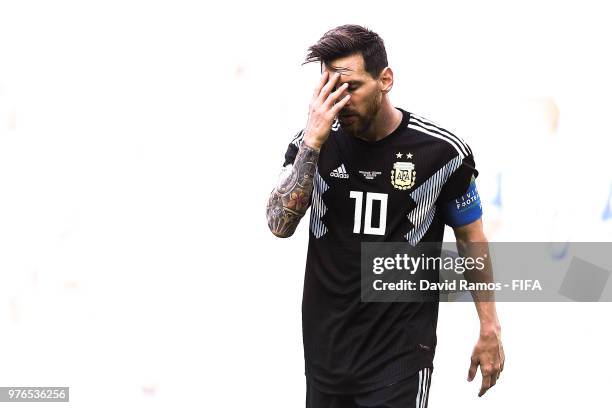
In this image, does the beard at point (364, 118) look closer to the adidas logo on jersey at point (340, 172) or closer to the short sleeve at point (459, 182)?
the adidas logo on jersey at point (340, 172)

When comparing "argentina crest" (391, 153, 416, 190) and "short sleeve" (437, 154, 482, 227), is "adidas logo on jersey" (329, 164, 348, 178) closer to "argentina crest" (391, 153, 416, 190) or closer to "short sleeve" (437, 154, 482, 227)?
"argentina crest" (391, 153, 416, 190)

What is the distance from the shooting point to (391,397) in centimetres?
404

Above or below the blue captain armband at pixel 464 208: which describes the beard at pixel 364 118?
above

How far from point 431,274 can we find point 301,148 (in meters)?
0.72

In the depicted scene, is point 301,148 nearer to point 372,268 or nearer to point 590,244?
point 372,268

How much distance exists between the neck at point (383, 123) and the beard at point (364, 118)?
2 centimetres

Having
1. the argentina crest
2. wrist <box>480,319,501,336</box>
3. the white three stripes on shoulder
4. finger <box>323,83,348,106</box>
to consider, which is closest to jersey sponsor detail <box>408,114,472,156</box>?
the argentina crest

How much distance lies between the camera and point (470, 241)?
4121 mm

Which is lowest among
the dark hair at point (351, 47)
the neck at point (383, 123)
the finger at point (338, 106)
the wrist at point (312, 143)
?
the wrist at point (312, 143)

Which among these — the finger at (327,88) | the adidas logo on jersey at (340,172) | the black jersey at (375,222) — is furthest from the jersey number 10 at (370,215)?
the finger at (327,88)

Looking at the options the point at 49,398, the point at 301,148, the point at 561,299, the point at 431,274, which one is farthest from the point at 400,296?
the point at 49,398

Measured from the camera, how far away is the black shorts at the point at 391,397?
404cm

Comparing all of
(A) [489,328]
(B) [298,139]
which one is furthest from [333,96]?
(A) [489,328]

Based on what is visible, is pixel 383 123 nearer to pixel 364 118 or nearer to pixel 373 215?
pixel 364 118
